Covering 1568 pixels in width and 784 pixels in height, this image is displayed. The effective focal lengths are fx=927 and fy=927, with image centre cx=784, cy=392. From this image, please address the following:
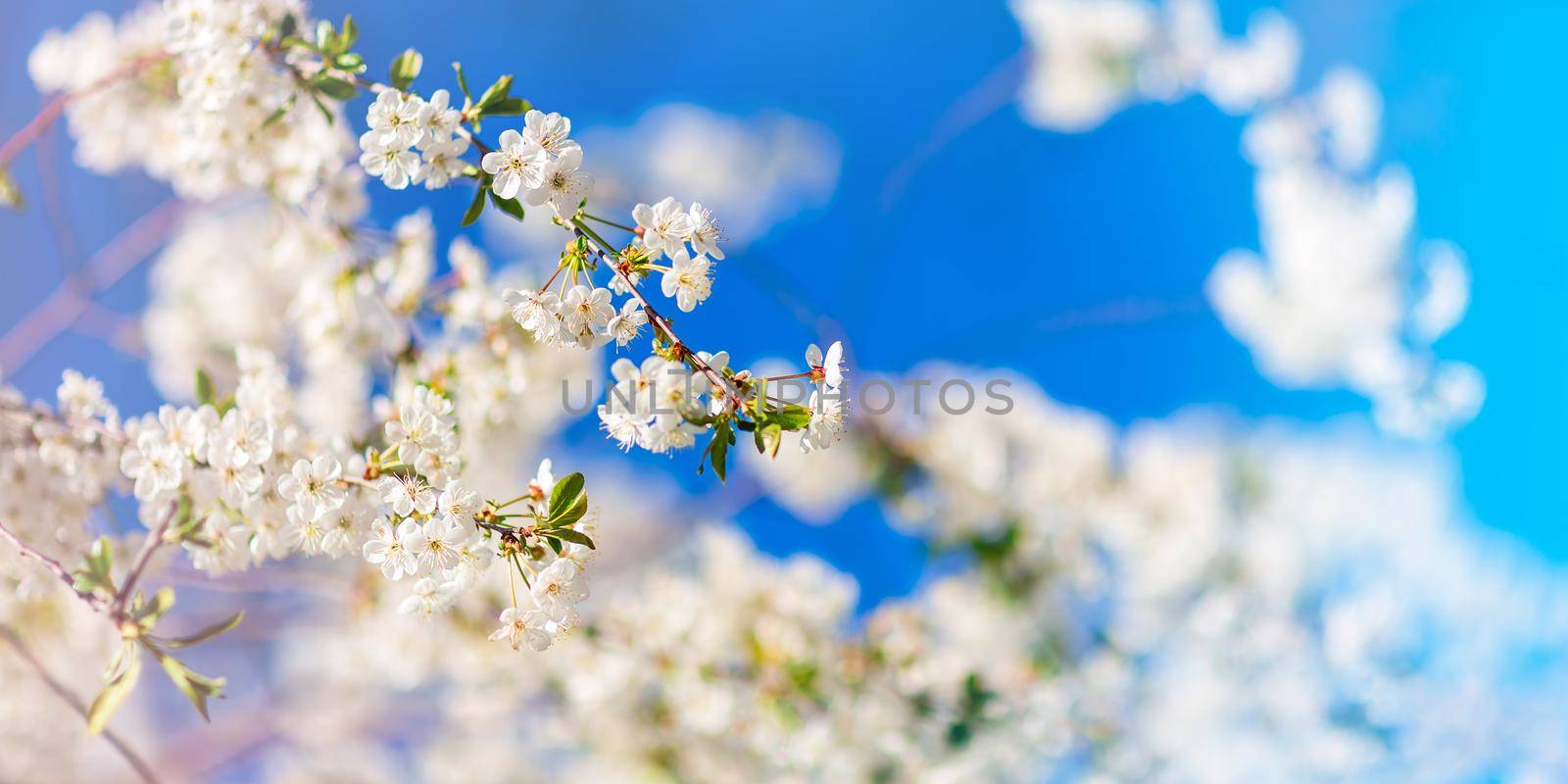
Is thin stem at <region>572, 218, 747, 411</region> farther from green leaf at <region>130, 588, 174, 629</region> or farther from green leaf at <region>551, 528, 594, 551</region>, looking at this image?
green leaf at <region>130, 588, 174, 629</region>

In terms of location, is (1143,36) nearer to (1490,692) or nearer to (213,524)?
(1490,692)

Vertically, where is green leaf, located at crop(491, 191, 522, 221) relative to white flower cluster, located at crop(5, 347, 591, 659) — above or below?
above

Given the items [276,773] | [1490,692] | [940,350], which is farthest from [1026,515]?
[276,773]

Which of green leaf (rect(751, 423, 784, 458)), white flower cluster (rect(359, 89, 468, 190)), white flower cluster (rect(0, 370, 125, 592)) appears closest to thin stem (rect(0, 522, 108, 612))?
white flower cluster (rect(0, 370, 125, 592))

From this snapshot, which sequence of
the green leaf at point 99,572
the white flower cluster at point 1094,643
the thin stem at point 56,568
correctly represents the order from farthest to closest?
the white flower cluster at point 1094,643 < the green leaf at point 99,572 < the thin stem at point 56,568

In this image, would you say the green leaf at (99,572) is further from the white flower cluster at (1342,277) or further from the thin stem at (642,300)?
the white flower cluster at (1342,277)

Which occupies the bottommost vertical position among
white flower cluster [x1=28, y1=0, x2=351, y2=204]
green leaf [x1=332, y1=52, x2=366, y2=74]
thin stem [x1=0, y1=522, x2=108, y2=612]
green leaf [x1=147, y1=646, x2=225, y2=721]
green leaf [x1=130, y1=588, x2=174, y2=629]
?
green leaf [x1=147, y1=646, x2=225, y2=721]

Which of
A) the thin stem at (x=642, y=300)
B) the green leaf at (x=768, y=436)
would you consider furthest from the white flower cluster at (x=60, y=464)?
the green leaf at (x=768, y=436)
